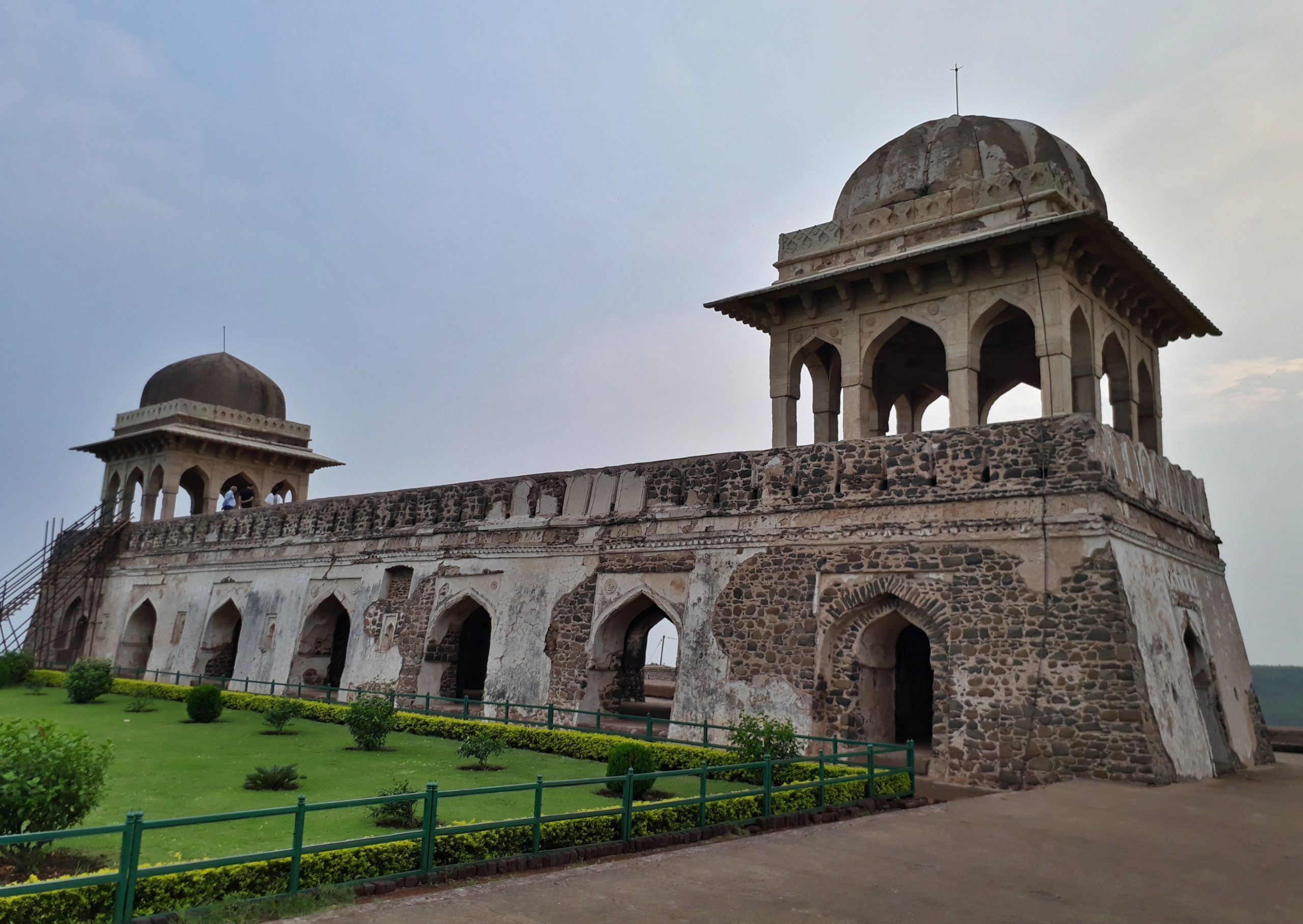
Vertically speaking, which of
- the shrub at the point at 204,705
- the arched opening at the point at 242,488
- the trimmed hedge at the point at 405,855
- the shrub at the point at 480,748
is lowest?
the trimmed hedge at the point at 405,855

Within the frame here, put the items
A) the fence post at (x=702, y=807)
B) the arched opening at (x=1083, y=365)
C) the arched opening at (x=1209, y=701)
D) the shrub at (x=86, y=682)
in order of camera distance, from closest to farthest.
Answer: the fence post at (x=702, y=807) < the arched opening at (x=1209, y=701) < the arched opening at (x=1083, y=365) < the shrub at (x=86, y=682)

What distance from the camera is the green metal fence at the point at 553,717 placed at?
12.2 m

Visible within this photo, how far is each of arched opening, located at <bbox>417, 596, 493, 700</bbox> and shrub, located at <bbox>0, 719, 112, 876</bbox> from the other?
10.5 m

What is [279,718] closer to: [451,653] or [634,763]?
[451,653]

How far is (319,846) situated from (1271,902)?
603 cm

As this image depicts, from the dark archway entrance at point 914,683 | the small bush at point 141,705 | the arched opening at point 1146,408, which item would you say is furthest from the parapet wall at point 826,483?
the small bush at point 141,705

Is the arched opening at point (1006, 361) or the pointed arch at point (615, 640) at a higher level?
the arched opening at point (1006, 361)

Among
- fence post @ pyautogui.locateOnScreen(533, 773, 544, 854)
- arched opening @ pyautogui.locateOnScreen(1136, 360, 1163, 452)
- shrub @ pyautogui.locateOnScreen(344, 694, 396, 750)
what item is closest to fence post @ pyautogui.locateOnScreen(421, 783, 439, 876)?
fence post @ pyautogui.locateOnScreen(533, 773, 544, 854)

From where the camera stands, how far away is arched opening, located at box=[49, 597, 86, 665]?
91.1ft

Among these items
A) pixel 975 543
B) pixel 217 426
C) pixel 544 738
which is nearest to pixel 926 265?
pixel 975 543

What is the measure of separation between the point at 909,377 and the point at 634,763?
1273 centimetres

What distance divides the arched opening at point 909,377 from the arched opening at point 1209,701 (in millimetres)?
6849

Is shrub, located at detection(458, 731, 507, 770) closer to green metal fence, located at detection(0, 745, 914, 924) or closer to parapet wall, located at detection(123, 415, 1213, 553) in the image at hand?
green metal fence, located at detection(0, 745, 914, 924)

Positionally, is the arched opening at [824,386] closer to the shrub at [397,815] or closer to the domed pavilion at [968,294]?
the domed pavilion at [968,294]
